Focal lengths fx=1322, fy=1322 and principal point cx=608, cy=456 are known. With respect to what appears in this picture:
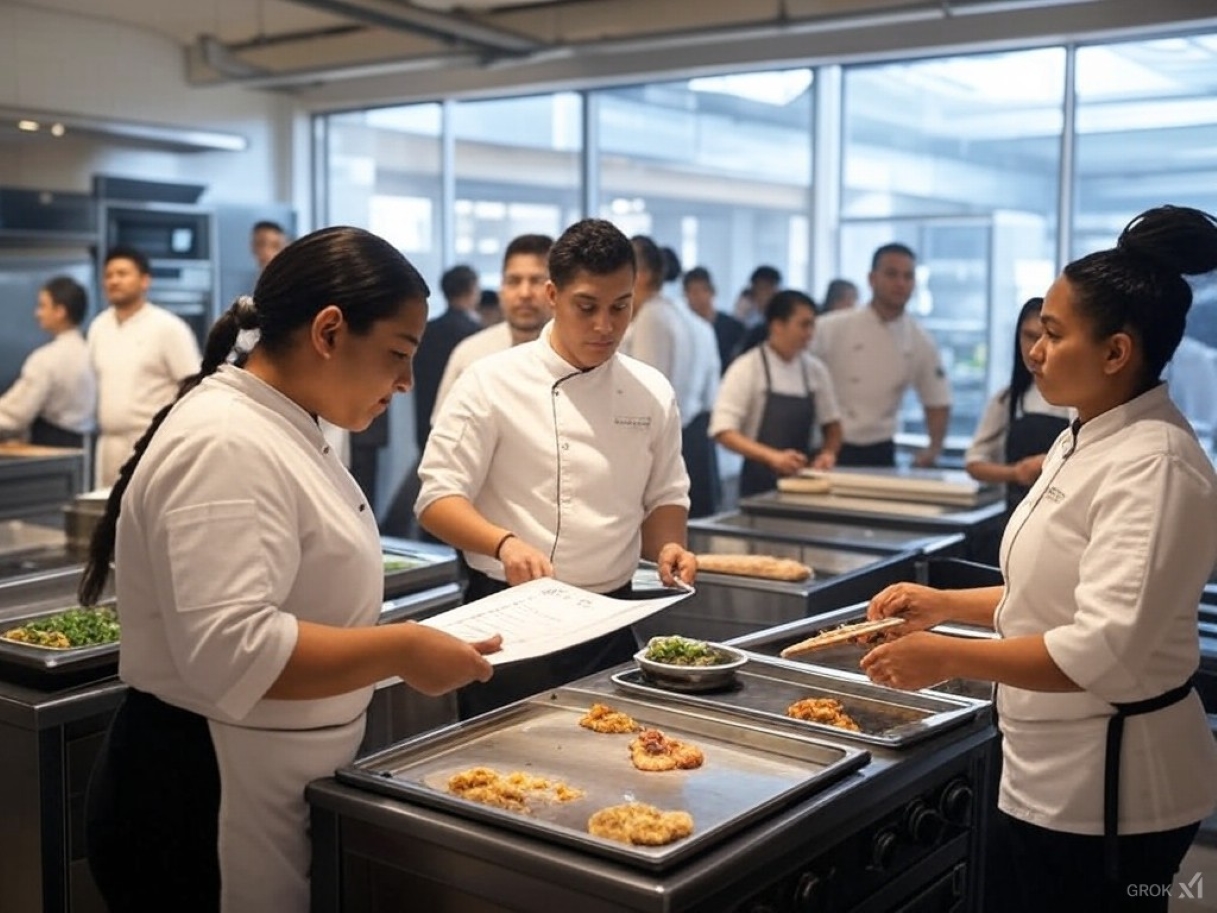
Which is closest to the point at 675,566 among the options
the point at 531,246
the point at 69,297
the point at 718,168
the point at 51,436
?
the point at 531,246

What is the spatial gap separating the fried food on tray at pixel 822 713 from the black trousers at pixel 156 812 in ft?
2.62

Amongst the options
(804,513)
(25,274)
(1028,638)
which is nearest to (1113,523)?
(1028,638)

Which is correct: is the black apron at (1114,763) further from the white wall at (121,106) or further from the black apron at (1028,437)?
the white wall at (121,106)

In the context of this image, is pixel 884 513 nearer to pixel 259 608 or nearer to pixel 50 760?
pixel 50 760

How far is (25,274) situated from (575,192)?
324 centimetres

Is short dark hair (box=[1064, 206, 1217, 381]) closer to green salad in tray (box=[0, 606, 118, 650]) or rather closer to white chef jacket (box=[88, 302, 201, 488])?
green salad in tray (box=[0, 606, 118, 650])

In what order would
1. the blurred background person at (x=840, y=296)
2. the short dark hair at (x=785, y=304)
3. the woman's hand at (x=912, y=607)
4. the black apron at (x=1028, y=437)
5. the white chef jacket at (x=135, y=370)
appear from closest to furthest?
the woman's hand at (x=912, y=607)
the black apron at (x=1028, y=437)
the short dark hair at (x=785, y=304)
the white chef jacket at (x=135, y=370)
the blurred background person at (x=840, y=296)

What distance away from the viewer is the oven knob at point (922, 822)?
1.75 meters

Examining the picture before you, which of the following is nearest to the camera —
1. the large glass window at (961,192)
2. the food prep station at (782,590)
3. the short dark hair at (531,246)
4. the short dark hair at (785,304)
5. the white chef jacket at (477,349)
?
the food prep station at (782,590)

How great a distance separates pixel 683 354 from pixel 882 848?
442 centimetres

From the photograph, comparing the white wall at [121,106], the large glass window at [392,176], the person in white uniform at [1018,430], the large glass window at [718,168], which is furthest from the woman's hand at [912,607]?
the large glass window at [392,176]

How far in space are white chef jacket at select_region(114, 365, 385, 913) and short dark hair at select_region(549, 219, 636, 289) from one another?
2.81 feet

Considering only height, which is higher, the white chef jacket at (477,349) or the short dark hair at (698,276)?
the short dark hair at (698,276)

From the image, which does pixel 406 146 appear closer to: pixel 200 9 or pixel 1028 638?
pixel 200 9
